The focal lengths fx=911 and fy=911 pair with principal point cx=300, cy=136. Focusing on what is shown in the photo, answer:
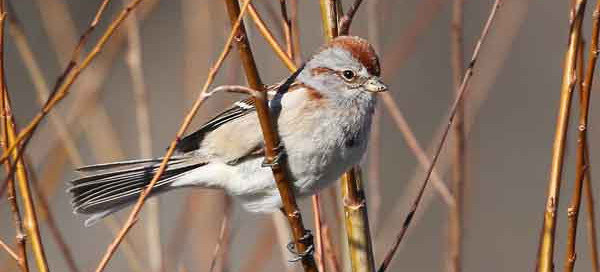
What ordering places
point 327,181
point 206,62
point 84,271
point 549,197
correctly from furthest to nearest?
point 84,271, point 206,62, point 327,181, point 549,197

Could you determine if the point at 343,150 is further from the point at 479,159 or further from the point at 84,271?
the point at 479,159

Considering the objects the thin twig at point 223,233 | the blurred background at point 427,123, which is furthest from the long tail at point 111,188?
the blurred background at point 427,123

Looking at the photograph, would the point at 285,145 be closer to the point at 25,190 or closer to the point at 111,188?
the point at 111,188

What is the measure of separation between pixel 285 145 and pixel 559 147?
94 centimetres

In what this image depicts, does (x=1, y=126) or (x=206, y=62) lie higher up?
(x=206, y=62)

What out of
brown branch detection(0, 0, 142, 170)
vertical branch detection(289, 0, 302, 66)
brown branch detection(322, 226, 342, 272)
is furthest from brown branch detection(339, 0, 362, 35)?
brown branch detection(0, 0, 142, 170)

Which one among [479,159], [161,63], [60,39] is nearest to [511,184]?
[479,159]

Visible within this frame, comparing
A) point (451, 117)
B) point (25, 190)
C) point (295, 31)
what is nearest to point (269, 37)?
point (295, 31)

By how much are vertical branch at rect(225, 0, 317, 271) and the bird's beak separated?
51 cm

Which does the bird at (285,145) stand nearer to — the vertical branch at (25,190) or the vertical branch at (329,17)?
the vertical branch at (329,17)

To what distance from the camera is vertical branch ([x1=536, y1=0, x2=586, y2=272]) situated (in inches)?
79.7

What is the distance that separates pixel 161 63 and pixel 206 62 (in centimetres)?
392

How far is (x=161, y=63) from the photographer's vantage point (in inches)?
302

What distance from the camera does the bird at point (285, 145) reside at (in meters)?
2.75
